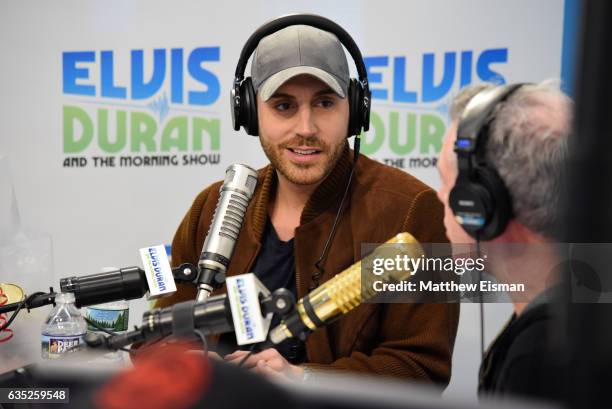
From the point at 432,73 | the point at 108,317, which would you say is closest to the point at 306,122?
the point at 108,317

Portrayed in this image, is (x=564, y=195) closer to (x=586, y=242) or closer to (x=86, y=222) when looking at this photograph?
(x=586, y=242)

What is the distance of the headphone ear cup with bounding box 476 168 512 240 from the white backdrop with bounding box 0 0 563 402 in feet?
5.34

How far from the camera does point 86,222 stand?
285 cm

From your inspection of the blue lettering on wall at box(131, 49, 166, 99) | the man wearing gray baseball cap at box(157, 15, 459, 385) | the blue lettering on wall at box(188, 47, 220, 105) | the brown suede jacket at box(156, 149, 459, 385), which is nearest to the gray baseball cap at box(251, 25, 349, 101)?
the man wearing gray baseball cap at box(157, 15, 459, 385)

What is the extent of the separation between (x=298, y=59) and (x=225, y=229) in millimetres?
534

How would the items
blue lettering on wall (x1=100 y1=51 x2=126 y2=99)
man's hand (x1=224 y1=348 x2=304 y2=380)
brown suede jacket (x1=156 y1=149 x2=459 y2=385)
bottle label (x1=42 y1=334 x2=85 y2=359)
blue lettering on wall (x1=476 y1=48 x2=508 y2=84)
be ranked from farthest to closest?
blue lettering on wall (x1=100 y1=51 x2=126 y2=99), blue lettering on wall (x1=476 y1=48 x2=508 y2=84), brown suede jacket (x1=156 y1=149 x2=459 y2=385), bottle label (x1=42 y1=334 x2=85 y2=359), man's hand (x1=224 y1=348 x2=304 y2=380)

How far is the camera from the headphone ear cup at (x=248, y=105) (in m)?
1.62

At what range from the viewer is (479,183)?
33.0 inches

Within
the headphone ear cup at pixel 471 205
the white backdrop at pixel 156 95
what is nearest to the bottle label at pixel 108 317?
the headphone ear cup at pixel 471 205

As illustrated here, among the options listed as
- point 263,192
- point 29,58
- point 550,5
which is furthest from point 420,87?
point 29,58

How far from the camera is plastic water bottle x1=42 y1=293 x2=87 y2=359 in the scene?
137 centimetres

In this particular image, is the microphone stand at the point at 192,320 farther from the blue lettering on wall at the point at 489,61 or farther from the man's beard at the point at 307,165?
Answer: the blue lettering on wall at the point at 489,61

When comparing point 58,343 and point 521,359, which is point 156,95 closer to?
point 58,343

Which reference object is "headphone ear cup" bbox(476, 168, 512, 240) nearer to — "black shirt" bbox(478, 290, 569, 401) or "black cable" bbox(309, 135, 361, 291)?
"black shirt" bbox(478, 290, 569, 401)
